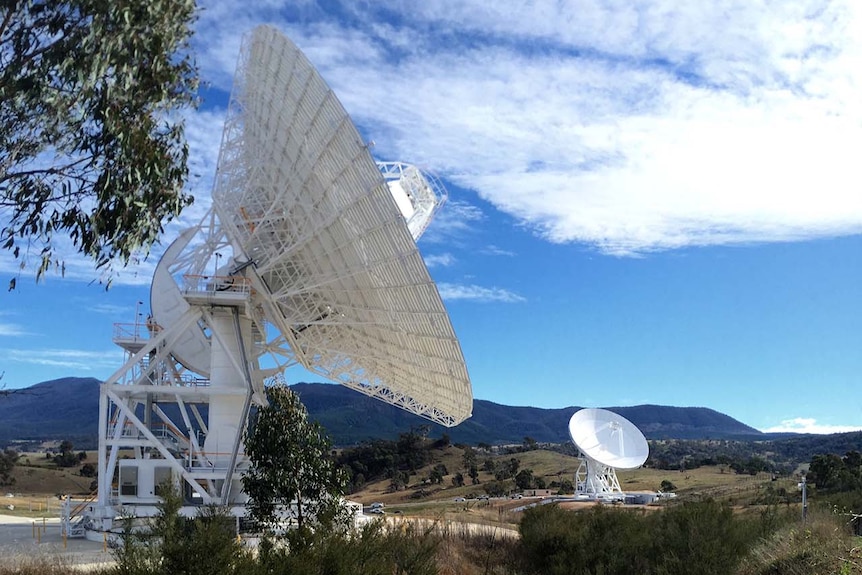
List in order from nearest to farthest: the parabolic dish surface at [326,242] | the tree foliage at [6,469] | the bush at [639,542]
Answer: the bush at [639,542] < the parabolic dish surface at [326,242] < the tree foliage at [6,469]

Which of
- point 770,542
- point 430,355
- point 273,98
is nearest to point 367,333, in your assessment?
point 430,355

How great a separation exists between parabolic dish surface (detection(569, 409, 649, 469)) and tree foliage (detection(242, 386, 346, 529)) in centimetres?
4679

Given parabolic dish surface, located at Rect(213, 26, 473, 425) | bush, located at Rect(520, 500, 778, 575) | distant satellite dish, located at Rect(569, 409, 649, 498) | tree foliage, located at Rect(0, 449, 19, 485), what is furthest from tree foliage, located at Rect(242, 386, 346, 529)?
tree foliage, located at Rect(0, 449, 19, 485)

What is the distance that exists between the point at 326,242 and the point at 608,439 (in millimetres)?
46118

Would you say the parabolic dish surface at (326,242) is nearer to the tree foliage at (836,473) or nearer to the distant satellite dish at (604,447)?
the tree foliage at (836,473)

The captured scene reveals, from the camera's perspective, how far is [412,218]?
35.0 metres

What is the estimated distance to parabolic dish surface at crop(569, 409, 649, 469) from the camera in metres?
68.2

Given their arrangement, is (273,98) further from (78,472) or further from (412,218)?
(78,472)

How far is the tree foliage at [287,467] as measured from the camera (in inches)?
941

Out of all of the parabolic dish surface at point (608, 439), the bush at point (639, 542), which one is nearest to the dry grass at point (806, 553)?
the bush at point (639, 542)

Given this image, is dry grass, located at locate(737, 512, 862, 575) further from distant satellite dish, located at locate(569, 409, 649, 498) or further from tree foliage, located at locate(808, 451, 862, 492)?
distant satellite dish, located at locate(569, 409, 649, 498)

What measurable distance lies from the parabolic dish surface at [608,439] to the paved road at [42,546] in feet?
135

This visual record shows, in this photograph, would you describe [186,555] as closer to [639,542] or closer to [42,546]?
[42,546]

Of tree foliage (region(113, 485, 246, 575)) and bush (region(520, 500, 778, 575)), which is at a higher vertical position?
tree foliage (region(113, 485, 246, 575))
